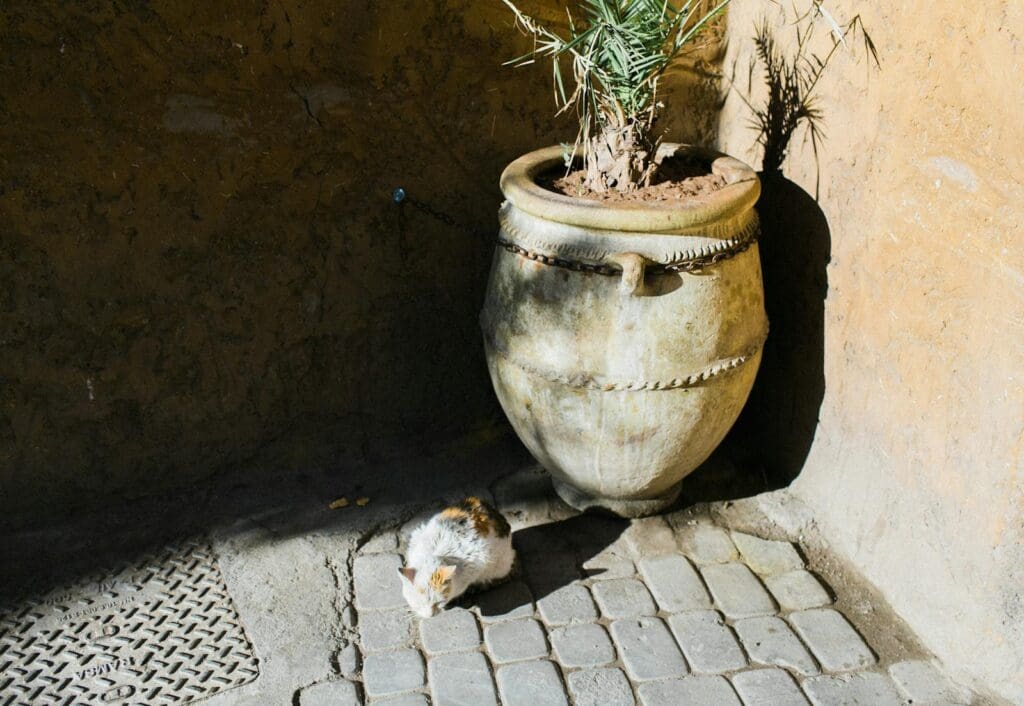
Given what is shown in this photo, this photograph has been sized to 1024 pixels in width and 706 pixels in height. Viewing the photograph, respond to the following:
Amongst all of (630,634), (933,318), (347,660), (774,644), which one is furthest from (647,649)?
(933,318)

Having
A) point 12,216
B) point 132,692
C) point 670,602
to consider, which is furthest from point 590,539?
point 12,216

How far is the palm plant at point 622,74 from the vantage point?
120 inches

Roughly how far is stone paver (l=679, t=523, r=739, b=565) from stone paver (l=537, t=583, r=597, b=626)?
46 cm

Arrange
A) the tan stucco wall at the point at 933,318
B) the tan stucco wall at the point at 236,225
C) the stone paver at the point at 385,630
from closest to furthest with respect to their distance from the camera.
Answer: the tan stucco wall at the point at 933,318 < the stone paver at the point at 385,630 < the tan stucco wall at the point at 236,225

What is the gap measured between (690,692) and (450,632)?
794 mm

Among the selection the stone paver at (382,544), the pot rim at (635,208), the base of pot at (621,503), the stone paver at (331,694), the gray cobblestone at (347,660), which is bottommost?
the stone paver at (331,694)

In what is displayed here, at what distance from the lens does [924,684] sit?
2.91 meters

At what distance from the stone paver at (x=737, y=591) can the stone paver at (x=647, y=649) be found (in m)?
0.26

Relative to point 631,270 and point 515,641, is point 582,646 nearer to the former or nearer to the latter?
point 515,641

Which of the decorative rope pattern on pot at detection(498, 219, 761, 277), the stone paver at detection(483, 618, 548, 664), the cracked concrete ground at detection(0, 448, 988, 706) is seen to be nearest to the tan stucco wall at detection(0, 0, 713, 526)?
the cracked concrete ground at detection(0, 448, 988, 706)

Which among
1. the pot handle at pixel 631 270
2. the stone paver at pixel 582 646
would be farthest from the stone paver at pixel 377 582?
the pot handle at pixel 631 270

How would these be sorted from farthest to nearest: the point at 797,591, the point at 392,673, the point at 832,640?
the point at 797,591, the point at 832,640, the point at 392,673

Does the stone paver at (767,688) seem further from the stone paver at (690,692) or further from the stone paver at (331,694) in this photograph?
the stone paver at (331,694)

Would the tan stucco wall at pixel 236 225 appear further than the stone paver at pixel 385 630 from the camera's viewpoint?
Yes
